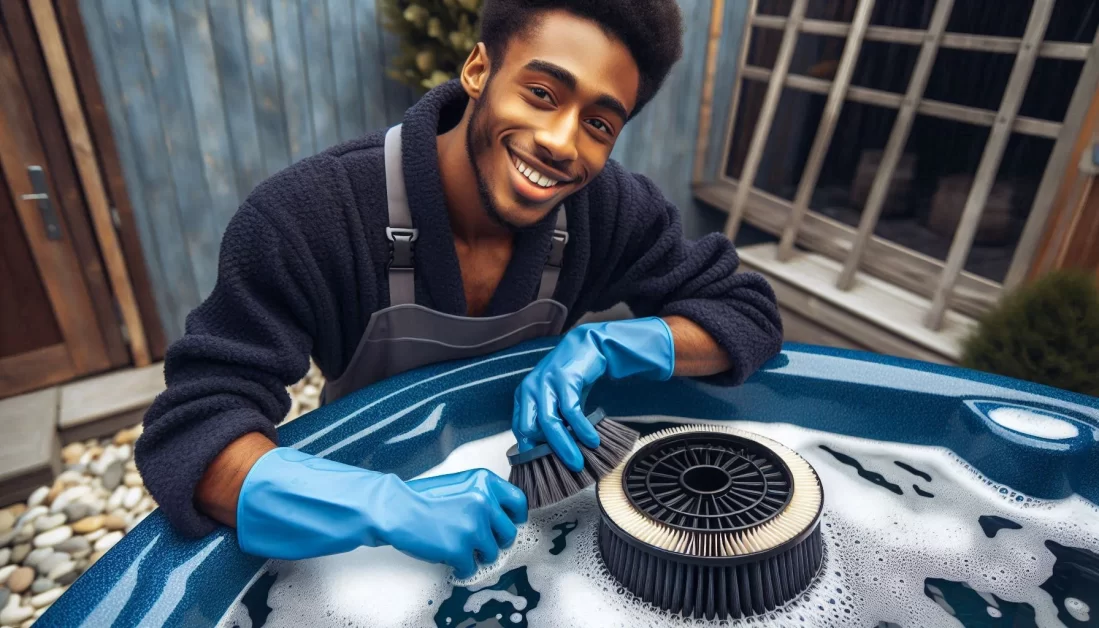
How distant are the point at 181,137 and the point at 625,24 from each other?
190 centimetres

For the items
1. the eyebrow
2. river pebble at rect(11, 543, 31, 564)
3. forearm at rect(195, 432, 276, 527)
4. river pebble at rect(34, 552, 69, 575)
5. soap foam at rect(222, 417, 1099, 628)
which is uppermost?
the eyebrow

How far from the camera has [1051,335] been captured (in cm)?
186

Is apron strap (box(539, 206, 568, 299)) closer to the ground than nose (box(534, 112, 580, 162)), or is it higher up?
closer to the ground

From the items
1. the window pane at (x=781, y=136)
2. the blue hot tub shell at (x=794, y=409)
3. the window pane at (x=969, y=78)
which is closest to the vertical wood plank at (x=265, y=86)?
the blue hot tub shell at (x=794, y=409)

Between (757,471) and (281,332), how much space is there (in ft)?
2.84

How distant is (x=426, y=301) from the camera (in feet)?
4.78

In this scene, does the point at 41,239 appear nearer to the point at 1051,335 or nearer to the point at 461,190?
the point at 461,190

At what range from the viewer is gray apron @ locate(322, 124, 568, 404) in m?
1.37

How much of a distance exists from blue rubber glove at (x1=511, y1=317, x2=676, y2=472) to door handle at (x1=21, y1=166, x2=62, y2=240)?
6.16 ft

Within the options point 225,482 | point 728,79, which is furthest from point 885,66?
point 225,482

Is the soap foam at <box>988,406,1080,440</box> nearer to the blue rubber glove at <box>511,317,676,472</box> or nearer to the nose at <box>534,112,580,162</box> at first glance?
the blue rubber glove at <box>511,317,676,472</box>

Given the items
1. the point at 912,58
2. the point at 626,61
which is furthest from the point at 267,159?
the point at 912,58

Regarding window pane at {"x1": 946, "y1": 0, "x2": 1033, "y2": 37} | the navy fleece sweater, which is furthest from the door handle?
window pane at {"x1": 946, "y1": 0, "x2": 1033, "y2": 37}

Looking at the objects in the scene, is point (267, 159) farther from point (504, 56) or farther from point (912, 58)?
point (912, 58)
